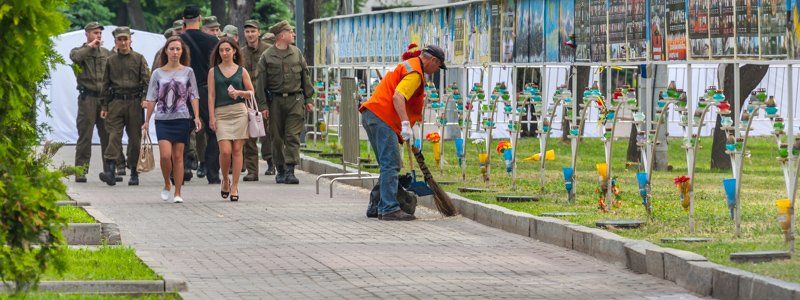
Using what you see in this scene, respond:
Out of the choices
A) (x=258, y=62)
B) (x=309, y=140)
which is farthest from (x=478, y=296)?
(x=309, y=140)

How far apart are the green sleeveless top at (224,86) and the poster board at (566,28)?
3.18 meters

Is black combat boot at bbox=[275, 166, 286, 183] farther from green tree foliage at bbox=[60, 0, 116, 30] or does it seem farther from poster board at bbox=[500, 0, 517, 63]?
green tree foliage at bbox=[60, 0, 116, 30]

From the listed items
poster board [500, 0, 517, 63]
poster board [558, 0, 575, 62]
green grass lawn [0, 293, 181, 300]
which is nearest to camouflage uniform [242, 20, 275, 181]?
poster board [500, 0, 517, 63]

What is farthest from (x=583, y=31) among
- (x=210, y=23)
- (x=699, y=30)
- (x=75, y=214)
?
(x=210, y=23)

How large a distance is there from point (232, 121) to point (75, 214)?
3591 millimetres

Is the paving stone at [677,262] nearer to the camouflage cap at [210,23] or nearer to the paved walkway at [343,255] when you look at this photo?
the paved walkway at [343,255]

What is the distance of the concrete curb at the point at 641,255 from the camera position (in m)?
9.25

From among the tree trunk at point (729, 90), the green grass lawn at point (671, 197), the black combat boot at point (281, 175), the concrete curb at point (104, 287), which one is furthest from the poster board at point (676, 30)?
the tree trunk at point (729, 90)

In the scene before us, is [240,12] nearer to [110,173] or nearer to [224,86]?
[110,173]

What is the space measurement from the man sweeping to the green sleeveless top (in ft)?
7.81

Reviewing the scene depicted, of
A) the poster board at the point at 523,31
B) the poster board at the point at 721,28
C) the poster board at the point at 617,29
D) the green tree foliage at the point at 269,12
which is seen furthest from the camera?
the green tree foliage at the point at 269,12

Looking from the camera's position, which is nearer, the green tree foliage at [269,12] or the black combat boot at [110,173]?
the black combat boot at [110,173]

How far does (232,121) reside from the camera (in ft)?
55.8

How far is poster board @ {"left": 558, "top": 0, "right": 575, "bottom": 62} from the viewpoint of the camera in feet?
53.5
